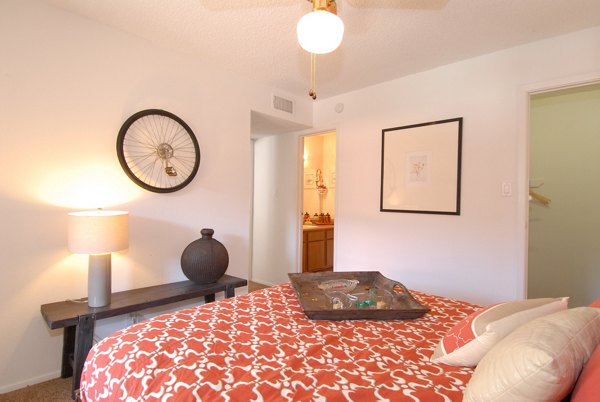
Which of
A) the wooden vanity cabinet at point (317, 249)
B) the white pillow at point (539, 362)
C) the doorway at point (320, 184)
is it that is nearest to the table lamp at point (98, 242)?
the white pillow at point (539, 362)

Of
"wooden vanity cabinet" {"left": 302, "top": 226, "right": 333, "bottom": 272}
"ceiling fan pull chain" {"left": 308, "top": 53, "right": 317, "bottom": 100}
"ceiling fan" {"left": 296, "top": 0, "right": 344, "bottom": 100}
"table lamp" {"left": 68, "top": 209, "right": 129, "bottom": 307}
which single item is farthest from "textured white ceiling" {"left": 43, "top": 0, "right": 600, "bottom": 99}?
"wooden vanity cabinet" {"left": 302, "top": 226, "right": 333, "bottom": 272}

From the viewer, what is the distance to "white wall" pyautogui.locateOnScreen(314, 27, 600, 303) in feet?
7.85

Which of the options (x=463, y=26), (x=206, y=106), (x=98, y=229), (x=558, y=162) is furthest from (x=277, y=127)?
(x=558, y=162)

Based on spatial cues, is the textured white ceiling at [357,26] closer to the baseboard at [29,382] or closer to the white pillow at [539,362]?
the white pillow at [539,362]

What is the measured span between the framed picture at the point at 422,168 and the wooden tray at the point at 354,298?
3.83 ft

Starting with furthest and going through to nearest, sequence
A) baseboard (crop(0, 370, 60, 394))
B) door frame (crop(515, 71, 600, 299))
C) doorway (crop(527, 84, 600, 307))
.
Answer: doorway (crop(527, 84, 600, 307))
door frame (crop(515, 71, 600, 299))
baseboard (crop(0, 370, 60, 394))

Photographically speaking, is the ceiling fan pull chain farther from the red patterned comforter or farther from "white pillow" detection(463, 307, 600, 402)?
"white pillow" detection(463, 307, 600, 402)

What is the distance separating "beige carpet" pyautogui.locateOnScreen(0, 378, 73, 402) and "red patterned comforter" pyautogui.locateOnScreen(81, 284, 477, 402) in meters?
0.98

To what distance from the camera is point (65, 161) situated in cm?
207

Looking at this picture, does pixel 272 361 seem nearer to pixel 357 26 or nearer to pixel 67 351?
pixel 67 351

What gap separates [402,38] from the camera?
2.33m

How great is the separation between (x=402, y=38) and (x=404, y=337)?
83.1 inches

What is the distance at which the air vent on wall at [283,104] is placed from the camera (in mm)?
3408


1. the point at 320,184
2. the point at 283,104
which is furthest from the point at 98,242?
the point at 320,184
